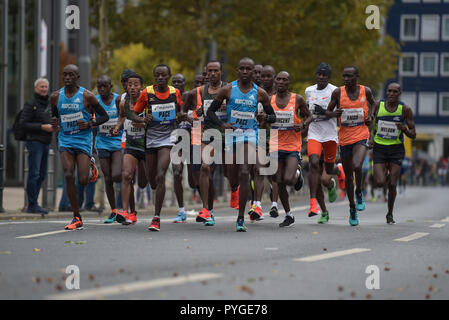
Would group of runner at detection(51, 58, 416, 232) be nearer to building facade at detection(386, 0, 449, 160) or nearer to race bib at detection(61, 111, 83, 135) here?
race bib at detection(61, 111, 83, 135)

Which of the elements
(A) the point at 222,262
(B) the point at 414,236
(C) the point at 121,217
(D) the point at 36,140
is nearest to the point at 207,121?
(C) the point at 121,217

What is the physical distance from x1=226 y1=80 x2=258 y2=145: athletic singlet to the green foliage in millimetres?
17548

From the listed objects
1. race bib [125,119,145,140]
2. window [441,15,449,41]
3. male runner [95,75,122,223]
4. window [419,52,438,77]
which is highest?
window [441,15,449,41]

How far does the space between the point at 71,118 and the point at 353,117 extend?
12.7ft

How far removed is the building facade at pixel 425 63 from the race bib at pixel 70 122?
231 feet

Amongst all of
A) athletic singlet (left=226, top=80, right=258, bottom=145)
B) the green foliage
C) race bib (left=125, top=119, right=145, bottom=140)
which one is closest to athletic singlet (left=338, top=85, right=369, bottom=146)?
athletic singlet (left=226, top=80, right=258, bottom=145)

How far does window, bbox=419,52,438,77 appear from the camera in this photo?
81688 mm

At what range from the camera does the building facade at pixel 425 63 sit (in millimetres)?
80625

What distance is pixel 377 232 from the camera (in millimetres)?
12516

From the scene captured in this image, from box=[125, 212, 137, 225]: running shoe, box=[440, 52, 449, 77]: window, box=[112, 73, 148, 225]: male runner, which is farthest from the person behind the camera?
box=[440, 52, 449, 77]: window

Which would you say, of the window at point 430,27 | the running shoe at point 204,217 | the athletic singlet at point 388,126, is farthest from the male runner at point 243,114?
the window at point 430,27
